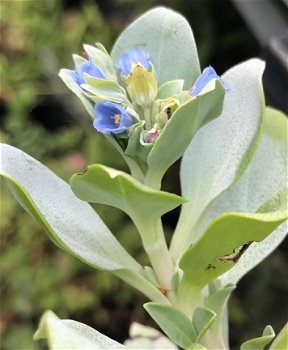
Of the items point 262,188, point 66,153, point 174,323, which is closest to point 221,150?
point 262,188

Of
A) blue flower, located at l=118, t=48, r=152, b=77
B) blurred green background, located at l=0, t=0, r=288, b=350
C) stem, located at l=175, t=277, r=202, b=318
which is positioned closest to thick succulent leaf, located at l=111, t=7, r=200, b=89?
blue flower, located at l=118, t=48, r=152, b=77

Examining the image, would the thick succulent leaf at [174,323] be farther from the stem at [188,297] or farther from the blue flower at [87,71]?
the blue flower at [87,71]

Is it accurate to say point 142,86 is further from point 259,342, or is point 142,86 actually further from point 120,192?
point 259,342

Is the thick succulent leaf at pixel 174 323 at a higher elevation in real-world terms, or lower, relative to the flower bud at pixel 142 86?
lower

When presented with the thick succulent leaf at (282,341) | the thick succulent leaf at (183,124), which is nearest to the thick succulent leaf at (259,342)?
the thick succulent leaf at (282,341)

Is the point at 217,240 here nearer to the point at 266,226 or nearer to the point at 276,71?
the point at 266,226

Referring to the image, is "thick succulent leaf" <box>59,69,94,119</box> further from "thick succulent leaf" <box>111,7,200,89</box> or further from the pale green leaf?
the pale green leaf

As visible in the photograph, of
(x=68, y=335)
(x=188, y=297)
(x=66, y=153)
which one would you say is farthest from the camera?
(x=66, y=153)
